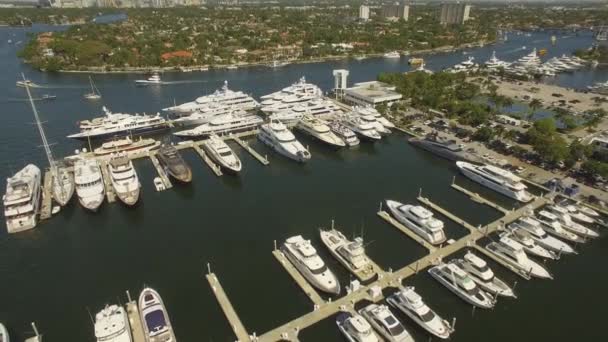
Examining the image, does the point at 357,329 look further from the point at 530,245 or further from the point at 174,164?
the point at 174,164

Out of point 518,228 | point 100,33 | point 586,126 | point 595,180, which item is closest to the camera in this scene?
point 518,228

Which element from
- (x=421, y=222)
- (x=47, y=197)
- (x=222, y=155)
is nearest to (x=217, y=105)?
(x=222, y=155)

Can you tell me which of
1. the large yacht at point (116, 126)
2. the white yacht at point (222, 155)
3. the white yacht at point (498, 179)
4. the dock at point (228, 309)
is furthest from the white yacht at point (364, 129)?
the dock at point (228, 309)

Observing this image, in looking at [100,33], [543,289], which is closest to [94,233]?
[543,289]

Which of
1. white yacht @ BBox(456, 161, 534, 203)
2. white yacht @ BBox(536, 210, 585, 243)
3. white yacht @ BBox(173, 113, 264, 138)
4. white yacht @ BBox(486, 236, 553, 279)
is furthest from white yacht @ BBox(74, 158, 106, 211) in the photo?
white yacht @ BBox(536, 210, 585, 243)

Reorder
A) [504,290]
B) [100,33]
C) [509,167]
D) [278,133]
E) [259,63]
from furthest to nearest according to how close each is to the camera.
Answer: [100,33]
[259,63]
[278,133]
[509,167]
[504,290]

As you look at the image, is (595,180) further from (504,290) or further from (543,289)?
(504,290)

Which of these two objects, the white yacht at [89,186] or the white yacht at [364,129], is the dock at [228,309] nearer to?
the white yacht at [89,186]
